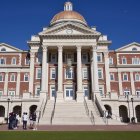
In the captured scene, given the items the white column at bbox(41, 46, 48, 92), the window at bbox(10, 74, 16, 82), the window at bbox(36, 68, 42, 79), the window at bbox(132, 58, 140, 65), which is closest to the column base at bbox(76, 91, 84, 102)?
the white column at bbox(41, 46, 48, 92)

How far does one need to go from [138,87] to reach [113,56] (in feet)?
31.8

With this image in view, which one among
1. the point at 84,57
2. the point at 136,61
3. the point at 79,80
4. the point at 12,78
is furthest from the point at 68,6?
the point at 79,80

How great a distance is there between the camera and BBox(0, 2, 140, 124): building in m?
48.9

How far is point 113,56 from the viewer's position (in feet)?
204

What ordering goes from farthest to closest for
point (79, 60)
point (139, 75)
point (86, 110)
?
point (139, 75) < point (79, 60) < point (86, 110)

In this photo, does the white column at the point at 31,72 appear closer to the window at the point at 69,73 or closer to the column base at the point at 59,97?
the column base at the point at 59,97

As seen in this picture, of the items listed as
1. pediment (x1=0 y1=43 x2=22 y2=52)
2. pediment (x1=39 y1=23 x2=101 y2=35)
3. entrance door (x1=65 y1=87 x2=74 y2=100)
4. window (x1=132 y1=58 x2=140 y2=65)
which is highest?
pediment (x1=39 y1=23 x2=101 y2=35)

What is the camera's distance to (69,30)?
54.2m

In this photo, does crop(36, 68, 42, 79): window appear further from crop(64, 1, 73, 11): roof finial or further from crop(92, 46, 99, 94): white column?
crop(64, 1, 73, 11): roof finial

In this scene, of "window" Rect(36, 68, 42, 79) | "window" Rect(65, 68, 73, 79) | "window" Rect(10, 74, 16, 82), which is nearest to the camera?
"window" Rect(65, 68, 73, 79)
